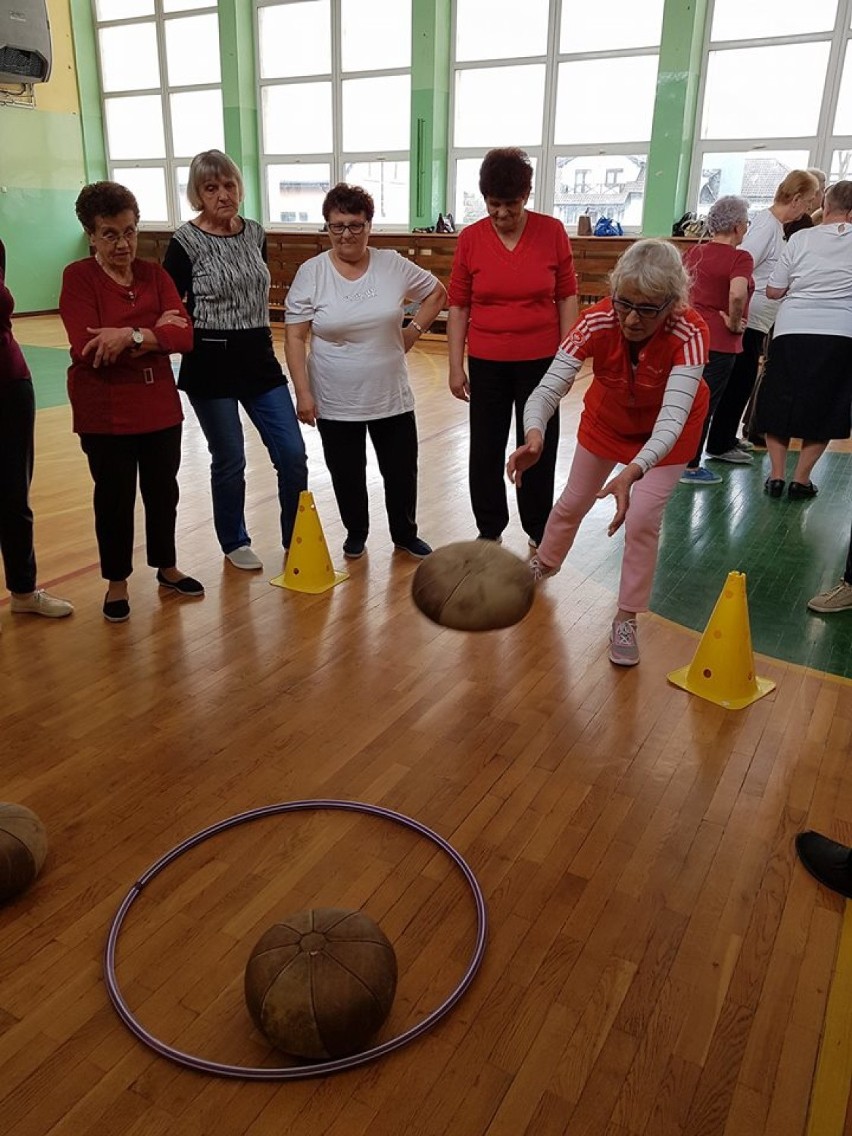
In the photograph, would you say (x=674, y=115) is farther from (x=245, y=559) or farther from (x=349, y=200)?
(x=245, y=559)

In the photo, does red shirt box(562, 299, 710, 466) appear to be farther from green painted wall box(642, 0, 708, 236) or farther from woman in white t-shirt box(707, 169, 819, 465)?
green painted wall box(642, 0, 708, 236)

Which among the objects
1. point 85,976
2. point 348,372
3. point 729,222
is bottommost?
point 85,976

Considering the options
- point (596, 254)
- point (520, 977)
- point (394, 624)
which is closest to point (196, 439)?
point (394, 624)

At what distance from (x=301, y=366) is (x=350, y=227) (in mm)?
673

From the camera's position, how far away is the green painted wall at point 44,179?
46.5ft

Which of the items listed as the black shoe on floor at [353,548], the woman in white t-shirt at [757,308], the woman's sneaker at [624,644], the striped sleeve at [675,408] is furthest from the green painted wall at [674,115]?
the striped sleeve at [675,408]

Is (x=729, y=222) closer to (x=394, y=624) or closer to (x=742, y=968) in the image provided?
(x=394, y=624)

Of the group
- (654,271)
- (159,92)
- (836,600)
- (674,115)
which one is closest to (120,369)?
(654,271)

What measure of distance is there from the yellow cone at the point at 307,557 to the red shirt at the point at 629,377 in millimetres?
1435

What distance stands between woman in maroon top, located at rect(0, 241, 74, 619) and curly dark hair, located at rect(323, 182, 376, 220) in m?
1.34

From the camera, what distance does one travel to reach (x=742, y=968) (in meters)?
1.97

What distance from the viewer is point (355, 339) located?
386cm

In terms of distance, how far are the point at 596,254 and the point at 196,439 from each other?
286 inches

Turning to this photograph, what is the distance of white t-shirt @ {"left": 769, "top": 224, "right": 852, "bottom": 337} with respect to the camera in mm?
4605
